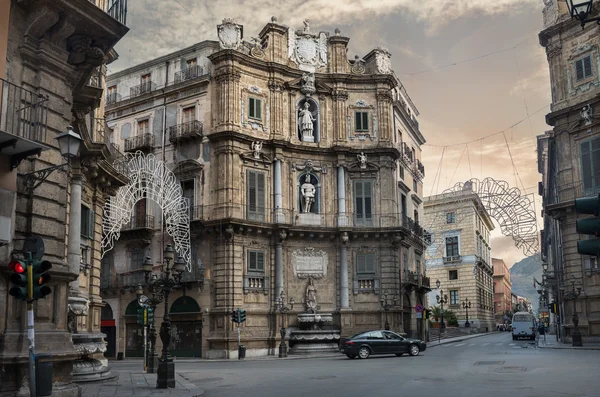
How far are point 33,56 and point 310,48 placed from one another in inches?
1181

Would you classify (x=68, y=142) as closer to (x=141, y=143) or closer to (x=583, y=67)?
(x=141, y=143)

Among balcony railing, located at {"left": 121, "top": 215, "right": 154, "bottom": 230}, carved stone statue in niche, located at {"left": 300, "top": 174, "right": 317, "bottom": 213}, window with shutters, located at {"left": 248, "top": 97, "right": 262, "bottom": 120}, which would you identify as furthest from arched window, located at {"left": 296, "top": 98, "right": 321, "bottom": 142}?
balcony railing, located at {"left": 121, "top": 215, "right": 154, "bottom": 230}

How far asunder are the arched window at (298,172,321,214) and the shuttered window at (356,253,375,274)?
3908mm

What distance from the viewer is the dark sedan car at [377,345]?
29547 millimetres

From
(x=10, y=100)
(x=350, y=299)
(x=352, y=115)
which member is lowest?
(x=350, y=299)

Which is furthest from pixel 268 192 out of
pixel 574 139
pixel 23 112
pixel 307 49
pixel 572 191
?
pixel 23 112

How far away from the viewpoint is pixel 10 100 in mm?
11820

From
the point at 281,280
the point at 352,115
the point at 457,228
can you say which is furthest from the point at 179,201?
the point at 457,228

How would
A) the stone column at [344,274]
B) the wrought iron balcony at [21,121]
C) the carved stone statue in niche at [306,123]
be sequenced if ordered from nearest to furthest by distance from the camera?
the wrought iron balcony at [21,121] → the stone column at [344,274] → the carved stone statue in niche at [306,123]

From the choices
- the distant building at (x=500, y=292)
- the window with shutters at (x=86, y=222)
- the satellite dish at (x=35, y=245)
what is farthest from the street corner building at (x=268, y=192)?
the distant building at (x=500, y=292)

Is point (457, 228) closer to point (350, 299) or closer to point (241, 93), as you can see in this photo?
point (350, 299)

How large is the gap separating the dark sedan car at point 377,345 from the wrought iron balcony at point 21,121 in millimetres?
20358

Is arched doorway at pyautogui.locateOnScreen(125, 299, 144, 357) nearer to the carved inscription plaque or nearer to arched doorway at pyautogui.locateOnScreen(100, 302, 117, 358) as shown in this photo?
arched doorway at pyautogui.locateOnScreen(100, 302, 117, 358)

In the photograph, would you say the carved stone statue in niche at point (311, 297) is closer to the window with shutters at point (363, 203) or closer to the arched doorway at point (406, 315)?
the window with shutters at point (363, 203)
